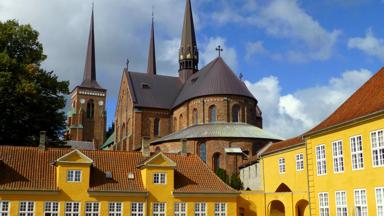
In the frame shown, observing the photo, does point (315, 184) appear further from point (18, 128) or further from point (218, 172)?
point (18, 128)

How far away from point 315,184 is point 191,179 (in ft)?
30.7

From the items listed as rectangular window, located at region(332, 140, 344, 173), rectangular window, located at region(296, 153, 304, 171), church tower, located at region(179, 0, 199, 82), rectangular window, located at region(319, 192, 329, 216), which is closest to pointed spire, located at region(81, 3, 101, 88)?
church tower, located at region(179, 0, 199, 82)

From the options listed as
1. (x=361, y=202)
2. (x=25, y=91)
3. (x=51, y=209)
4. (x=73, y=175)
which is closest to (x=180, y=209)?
(x=73, y=175)

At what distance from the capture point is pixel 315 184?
32.5m

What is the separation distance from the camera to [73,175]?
109 ft

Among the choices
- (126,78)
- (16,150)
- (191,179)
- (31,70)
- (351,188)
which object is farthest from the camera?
(126,78)

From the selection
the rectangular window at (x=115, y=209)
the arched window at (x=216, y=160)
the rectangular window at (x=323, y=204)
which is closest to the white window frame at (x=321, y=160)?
the rectangular window at (x=323, y=204)

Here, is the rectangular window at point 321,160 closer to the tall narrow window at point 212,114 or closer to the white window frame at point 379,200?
the white window frame at point 379,200

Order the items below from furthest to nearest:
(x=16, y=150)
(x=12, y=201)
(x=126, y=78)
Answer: (x=126, y=78) → (x=16, y=150) → (x=12, y=201)

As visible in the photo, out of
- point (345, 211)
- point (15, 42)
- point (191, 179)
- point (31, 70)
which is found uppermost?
Answer: point (15, 42)

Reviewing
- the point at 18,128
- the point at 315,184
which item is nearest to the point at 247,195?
the point at 315,184

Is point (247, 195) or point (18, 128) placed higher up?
point (18, 128)

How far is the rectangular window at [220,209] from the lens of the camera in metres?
35.9

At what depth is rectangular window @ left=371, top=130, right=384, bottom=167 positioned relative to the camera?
86.0 ft
